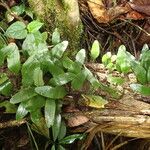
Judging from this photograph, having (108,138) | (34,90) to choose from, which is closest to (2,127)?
(34,90)

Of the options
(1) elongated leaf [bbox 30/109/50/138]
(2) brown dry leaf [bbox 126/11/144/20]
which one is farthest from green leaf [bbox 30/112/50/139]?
(2) brown dry leaf [bbox 126/11/144/20]

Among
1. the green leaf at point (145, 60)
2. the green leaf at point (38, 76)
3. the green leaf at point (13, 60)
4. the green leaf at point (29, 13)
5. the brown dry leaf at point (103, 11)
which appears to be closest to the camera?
the green leaf at point (38, 76)

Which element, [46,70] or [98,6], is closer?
[46,70]

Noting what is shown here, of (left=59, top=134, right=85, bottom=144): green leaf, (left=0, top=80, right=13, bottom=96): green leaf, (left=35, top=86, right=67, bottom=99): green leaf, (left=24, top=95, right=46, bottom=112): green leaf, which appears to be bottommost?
(left=59, top=134, right=85, bottom=144): green leaf

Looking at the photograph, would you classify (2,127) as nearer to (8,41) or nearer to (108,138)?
(8,41)

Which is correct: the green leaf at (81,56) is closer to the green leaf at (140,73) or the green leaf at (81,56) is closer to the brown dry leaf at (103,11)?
the green leaf at (140,73)

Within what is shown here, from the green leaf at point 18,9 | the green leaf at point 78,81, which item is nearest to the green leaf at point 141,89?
the green leaf at point 78,81

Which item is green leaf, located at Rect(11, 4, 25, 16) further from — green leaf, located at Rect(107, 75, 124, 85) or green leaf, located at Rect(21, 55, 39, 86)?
green leaf, located at Rect(107, 75, 124, 85)
